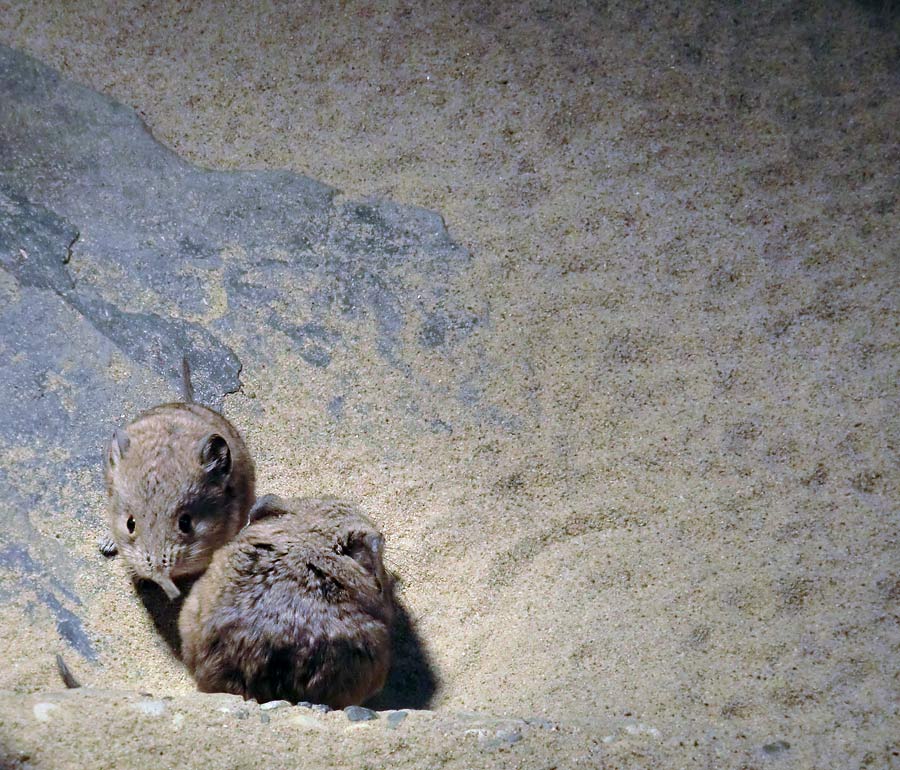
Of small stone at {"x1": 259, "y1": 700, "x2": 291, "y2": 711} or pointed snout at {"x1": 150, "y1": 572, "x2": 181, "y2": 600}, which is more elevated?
pointed snout at {"x1": 150, "y1": 572, "x2": 181, "y2": 600}

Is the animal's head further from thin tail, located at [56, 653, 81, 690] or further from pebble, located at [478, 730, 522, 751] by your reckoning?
pebble, located at [478, 730, 522, 751]

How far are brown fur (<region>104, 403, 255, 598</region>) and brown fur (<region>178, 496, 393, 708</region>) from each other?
215 millimetres

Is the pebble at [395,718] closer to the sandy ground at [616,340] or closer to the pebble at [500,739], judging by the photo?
the pebble at [500,739]

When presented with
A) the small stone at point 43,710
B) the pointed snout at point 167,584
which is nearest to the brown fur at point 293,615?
the pointed snout at point 167,584

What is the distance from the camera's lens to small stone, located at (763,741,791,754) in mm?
3062

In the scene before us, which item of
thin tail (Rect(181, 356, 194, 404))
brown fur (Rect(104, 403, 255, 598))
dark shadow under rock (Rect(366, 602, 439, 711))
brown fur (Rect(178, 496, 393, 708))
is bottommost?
dark shadow under rock (Rect(366, 602, 439, 711))

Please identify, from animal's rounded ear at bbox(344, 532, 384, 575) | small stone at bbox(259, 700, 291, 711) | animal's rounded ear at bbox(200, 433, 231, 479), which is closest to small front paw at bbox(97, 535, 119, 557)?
animal's rounded ear at bbox(200, 433, 231, 479)

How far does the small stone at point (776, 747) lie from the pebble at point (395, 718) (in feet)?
3.58

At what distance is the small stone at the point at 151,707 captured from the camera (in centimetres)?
300

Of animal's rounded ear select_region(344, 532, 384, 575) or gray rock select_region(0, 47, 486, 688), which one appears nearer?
animal's rounded ear select_region(344, 532, 384, 575)

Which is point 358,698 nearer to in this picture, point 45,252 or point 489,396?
point 489,396

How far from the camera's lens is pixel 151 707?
303 cm

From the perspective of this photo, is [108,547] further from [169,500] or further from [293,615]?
[293,615]

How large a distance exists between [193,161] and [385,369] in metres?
1.66
